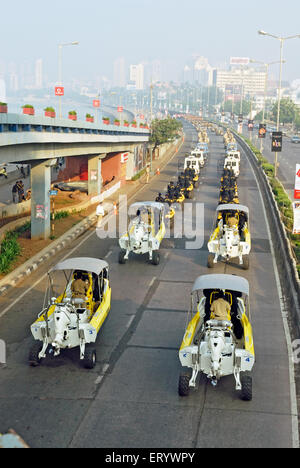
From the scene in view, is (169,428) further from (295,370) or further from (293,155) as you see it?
(293,155)

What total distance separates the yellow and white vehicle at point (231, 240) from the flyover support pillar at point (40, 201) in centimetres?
841

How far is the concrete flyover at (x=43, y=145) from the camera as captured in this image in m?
23.9

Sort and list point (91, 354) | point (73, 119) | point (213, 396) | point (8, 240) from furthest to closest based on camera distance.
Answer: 1. point (73, 119)
2. point (8, 240)
3. point (91, 354)
4. point (213, 396)

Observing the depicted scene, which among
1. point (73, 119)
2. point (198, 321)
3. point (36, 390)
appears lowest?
point (36, 390)

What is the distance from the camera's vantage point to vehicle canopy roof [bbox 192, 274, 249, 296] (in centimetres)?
1424

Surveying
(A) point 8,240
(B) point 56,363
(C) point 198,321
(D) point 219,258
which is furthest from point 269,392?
(A) point 8,240

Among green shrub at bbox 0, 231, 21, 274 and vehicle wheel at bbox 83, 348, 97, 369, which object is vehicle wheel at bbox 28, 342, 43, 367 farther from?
green shrub at bbox 0, 231, 21, 274

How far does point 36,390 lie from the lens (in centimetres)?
1338

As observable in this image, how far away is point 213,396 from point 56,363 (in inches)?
156

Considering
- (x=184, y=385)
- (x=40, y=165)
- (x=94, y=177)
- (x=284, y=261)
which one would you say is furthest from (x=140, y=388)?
(x=94, y=177)

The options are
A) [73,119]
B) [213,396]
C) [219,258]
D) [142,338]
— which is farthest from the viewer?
[73,119]

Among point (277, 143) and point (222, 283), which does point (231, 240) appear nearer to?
point (222, 283)

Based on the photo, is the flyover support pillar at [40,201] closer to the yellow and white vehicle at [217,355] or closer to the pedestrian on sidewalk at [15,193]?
the pedestrian on sidewalk at [15,193]

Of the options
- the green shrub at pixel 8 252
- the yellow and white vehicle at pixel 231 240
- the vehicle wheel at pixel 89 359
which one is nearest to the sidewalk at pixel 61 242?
the green shrub at pixel 8 252
